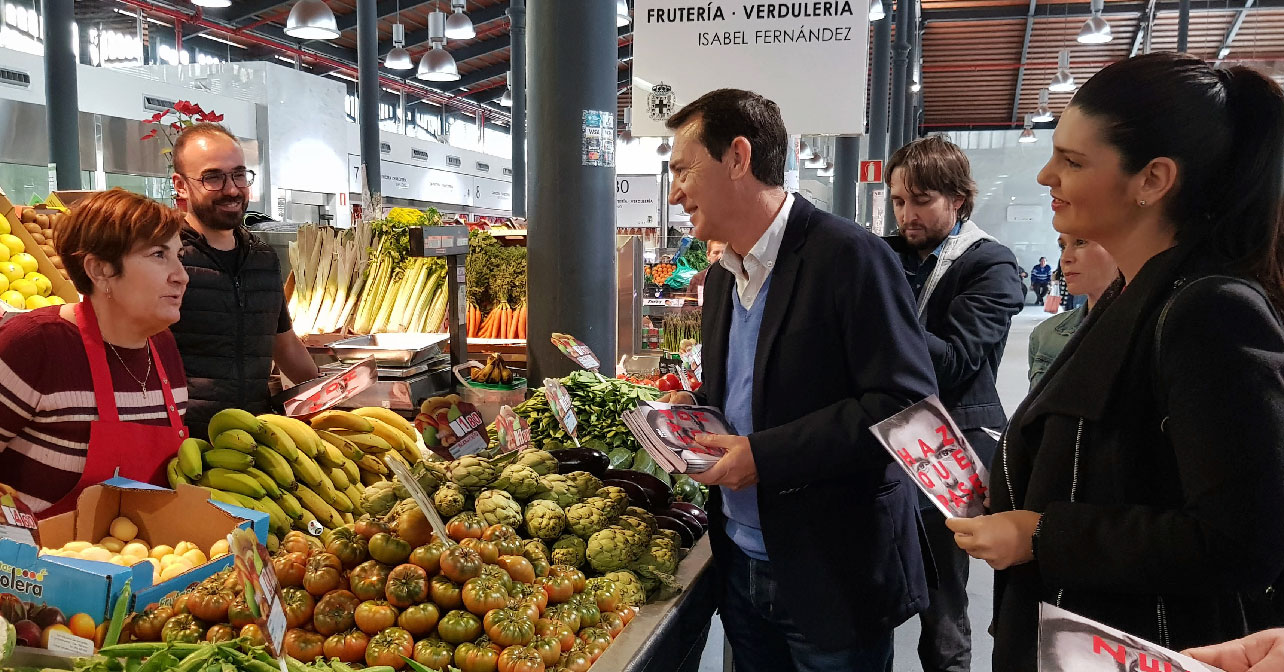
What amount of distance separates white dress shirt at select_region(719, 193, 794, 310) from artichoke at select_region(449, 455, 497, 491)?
0.82 metres

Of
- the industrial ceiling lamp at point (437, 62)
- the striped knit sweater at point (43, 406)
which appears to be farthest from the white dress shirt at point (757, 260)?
the industrial ceiling lamp at point (437, 62)

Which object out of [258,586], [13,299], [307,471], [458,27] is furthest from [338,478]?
[458,27]

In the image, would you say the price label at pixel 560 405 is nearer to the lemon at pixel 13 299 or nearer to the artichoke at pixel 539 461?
the artichoke at pixel 539 461

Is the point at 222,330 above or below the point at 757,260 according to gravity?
below

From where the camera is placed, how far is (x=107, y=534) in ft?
6.58

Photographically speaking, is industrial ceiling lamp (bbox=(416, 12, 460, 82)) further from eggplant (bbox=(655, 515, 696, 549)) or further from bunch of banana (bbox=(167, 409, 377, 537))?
eggplant (bbox=(655, 515, 696, 549))

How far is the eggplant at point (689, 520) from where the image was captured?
8.38ft

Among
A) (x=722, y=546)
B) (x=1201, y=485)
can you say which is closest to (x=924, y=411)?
(x=1201, y=485)

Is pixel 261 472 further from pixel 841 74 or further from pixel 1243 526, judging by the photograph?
pixel 841 74

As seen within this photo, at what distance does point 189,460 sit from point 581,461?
105 cm

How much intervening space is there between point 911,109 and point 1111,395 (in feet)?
63.9

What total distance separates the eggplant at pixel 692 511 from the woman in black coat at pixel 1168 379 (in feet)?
4.54

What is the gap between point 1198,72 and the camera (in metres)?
1.19

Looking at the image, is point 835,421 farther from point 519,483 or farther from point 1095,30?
→ point 1095,30
